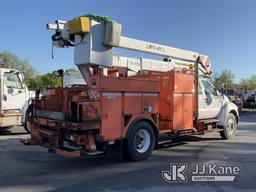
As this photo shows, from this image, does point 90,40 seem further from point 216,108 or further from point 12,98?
point 12,98

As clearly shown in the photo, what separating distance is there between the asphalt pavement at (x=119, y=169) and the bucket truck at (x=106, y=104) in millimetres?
463

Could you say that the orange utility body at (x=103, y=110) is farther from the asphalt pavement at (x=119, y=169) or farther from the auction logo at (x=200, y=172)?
the auction logo at (x=200, y=172)

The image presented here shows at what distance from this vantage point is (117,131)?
27.0ft

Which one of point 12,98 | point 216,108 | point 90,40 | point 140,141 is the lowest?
point 140,141

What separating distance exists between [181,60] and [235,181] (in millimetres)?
5950

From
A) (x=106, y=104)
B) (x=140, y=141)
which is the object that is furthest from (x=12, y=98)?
(x=106, y=104)

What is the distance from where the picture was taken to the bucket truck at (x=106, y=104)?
25.8 feet

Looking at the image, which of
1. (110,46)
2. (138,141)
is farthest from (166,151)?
(110,46)

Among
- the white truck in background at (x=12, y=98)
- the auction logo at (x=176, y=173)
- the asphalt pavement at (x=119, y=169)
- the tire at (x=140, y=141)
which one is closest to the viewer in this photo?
the asphalt pavement at (x=119, y=169)

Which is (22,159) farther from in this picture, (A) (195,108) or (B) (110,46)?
(A) (195,108)

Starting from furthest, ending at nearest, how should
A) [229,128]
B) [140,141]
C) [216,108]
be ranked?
[229,128], [216,108], [140,141]

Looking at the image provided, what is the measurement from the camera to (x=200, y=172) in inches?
309

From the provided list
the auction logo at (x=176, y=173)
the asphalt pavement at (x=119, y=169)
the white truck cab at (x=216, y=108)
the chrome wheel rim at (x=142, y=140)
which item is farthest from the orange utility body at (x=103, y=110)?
the white truck cab at (x=216, y=108)

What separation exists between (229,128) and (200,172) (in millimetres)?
5477
